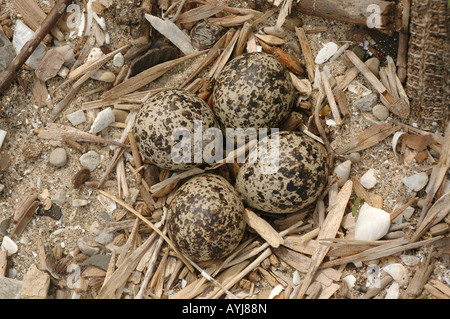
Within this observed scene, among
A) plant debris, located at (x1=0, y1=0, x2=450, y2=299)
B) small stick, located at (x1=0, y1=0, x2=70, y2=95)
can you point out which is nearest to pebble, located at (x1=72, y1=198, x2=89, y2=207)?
plant debris, located at (x1=0, y1=0, x2=450, y2=299)

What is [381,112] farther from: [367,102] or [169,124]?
[169,124]

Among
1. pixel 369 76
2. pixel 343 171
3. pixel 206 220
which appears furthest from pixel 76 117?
pixel 369 76

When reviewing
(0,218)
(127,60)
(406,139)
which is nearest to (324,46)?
(406,139)

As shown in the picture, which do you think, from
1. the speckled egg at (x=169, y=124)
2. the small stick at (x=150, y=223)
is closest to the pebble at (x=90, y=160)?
the small stick at (x=150, y=223)

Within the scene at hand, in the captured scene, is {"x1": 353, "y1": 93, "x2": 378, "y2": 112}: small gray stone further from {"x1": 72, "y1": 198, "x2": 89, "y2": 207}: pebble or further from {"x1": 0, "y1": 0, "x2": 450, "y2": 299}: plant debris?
{"x1": 72, "y1": 198, "x2": 89, "y2": 207}: pebble

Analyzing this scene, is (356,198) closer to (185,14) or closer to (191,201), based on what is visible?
(191,201)

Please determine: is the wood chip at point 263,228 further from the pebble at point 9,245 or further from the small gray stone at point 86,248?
the pebble at point 9,245
